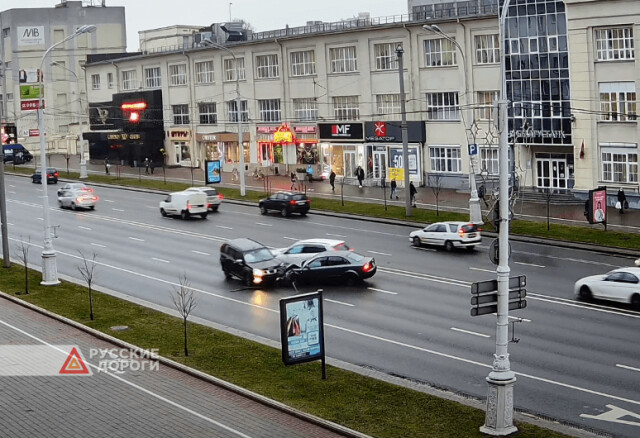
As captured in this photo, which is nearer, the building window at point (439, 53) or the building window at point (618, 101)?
the building window at point (618, 101)

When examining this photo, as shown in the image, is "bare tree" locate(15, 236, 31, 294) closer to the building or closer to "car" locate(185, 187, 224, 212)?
"car" locate(185, 187, 224, 212)

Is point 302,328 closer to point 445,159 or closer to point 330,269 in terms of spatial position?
point 330,269

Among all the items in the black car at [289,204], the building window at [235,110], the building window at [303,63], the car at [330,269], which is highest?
the building window at [303,63]

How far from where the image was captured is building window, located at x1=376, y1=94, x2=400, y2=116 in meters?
71.8

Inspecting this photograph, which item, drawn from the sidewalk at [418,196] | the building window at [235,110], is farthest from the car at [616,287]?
the building window at [235,110]

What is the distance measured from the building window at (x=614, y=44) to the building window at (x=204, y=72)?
41553mm

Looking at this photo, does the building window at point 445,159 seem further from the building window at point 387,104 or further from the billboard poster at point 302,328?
the billboard poster at point 302,328

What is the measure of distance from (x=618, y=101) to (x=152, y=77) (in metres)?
53.8

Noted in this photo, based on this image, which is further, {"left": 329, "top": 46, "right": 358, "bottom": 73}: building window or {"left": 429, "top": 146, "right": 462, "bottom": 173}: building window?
{"left": 329, "top": 46, "right": 358, "bottom": 73}: building window

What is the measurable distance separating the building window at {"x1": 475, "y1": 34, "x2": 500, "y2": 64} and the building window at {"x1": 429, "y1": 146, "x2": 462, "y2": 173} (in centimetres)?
609

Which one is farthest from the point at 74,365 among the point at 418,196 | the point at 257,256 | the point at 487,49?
the point at 487,49

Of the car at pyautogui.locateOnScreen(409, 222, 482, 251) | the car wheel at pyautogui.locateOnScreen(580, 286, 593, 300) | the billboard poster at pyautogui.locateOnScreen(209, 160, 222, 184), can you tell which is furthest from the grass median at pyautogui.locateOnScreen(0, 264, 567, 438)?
the billboard poster at pyautogui.locateOnScreen(209, 160, 222, 184)

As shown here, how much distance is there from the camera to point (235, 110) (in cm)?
8675

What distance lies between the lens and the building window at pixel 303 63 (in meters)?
78.7
